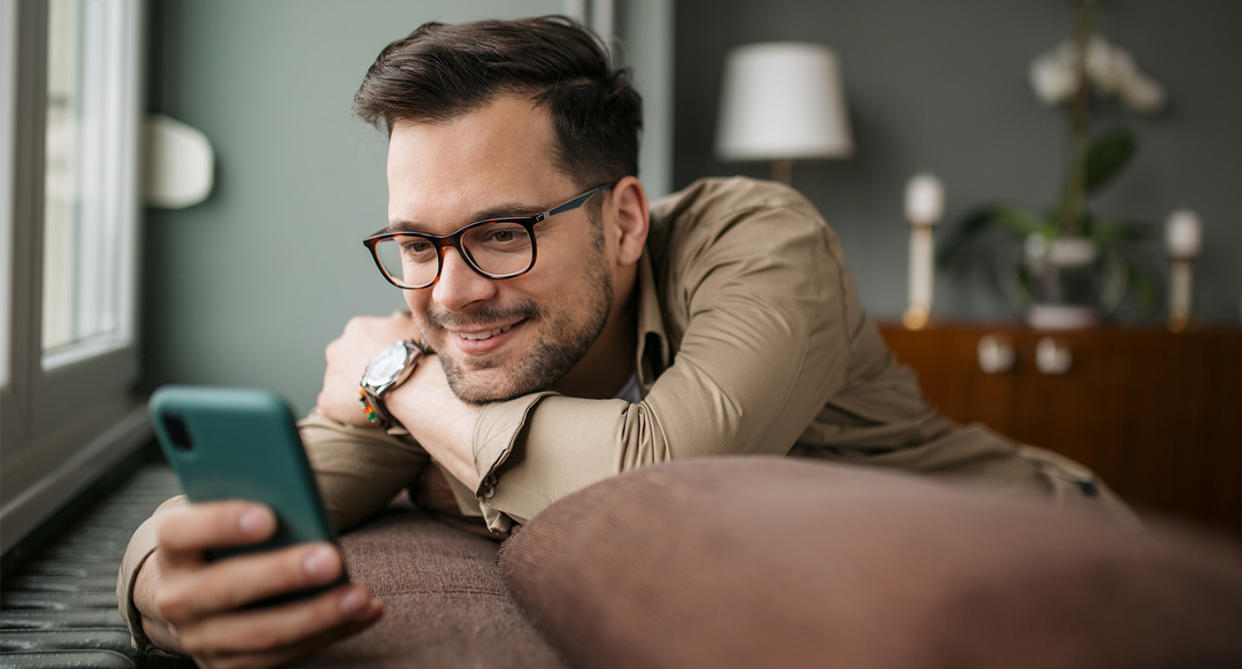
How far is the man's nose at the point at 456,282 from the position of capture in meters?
0.99

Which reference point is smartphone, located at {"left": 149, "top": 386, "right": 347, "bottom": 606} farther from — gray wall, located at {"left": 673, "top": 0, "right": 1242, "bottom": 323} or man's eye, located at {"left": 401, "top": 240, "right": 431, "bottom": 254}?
gray wall, located at {"left": 673, "top": 0, "right": 1242, "bottom": 323}

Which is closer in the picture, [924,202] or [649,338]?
[649,338]

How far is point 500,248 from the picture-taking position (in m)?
1.01

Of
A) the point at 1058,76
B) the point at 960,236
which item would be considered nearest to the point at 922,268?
the point at 960,236

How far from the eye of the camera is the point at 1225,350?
2.85 meters

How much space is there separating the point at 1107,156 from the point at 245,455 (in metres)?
3.15

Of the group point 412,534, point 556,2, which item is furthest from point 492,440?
point 556,2

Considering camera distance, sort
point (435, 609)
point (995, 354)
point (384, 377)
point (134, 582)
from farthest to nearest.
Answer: point (995, 354) < point (384, 377) < point (134, 582) < point (435, 609)

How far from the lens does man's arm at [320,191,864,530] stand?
0.83m

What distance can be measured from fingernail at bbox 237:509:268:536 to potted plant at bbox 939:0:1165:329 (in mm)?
2779

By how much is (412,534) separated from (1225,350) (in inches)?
108

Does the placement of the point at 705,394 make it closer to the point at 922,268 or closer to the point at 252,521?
the point at 252,521

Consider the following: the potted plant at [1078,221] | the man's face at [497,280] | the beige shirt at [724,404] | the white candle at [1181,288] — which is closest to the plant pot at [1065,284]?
the potted plant at [1078,221]

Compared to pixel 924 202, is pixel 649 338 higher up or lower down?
lower down
